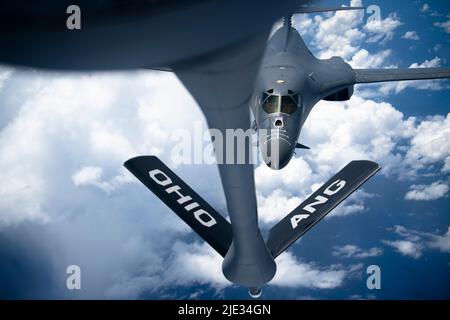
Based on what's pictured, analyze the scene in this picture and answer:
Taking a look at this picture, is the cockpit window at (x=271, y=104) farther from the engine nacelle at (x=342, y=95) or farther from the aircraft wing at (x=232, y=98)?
the aircraft wing at (x=232, y=98)

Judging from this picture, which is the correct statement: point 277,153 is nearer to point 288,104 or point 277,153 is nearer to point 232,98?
point 288,104

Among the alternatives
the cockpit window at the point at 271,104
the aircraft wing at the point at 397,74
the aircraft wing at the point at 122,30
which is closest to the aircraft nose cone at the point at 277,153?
the cockpit window at the point at 271,104

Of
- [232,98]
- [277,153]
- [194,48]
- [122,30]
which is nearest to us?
[122,30]

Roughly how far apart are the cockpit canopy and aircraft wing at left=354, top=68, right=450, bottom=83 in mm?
4358

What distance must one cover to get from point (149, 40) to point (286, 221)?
666 cm

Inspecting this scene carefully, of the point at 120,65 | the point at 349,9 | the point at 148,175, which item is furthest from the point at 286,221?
the point at 349,9

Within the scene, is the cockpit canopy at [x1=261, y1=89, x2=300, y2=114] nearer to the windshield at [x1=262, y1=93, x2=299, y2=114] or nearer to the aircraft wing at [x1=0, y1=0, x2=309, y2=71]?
the windshield at [x1=262, y1=93, x2=299, y2=114]

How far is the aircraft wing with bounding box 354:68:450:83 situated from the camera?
1295 cm

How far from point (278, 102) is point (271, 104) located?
0.65 feet

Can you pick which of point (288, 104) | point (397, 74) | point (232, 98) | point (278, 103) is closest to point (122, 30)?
point (232, 98)

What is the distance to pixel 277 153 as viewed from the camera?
33.4 ft

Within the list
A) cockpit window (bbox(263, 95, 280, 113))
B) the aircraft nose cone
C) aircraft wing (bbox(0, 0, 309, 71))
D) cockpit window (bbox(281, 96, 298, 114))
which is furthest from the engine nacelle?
aircraft wing (bbox(0, 0, 309, 71))

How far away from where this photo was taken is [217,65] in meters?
1.86

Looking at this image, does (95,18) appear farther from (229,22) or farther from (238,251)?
(238,251)
